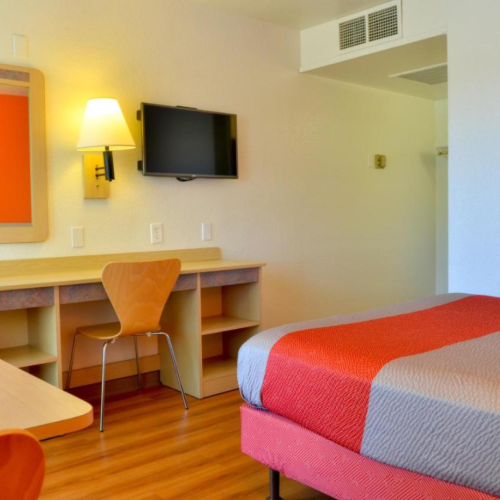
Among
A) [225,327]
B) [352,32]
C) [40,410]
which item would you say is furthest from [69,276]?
[352,32]

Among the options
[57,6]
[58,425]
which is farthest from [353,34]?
[58,425]

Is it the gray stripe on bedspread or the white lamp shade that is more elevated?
the white lamp shade

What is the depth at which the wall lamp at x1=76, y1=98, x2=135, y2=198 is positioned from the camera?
126 inches

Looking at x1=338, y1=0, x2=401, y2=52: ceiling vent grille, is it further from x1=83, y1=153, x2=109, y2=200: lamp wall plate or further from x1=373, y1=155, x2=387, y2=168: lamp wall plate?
x1=83, y1=153, x2=109, y2=200: lamp wall plate

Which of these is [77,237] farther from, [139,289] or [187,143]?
[187,143]

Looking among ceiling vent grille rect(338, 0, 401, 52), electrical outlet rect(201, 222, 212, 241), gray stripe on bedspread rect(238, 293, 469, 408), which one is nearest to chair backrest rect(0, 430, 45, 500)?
gray stripe on bedspread rect(238, 293, 469, 408)

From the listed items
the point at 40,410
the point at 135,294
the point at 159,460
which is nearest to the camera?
the point at 40,410

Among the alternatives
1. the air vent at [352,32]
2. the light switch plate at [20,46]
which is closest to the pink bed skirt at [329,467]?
the light switch plate at [20,46]

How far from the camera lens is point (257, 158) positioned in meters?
4.27

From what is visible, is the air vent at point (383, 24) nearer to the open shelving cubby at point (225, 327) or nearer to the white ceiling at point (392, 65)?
the white ceiling at point (392, 65)

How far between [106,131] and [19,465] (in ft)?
8.72

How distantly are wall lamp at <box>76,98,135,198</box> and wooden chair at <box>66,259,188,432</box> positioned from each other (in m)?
0.62

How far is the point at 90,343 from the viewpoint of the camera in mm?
3508

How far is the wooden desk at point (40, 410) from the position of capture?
3.15 feet
